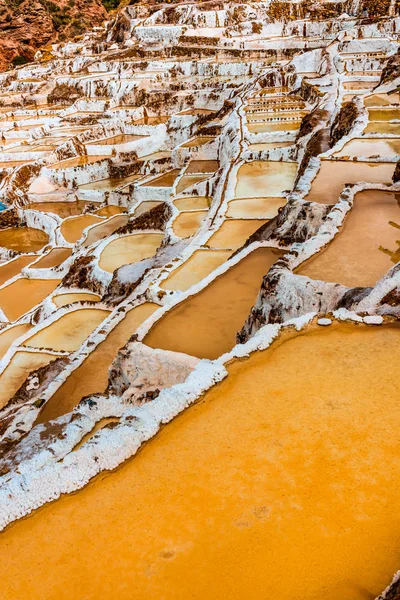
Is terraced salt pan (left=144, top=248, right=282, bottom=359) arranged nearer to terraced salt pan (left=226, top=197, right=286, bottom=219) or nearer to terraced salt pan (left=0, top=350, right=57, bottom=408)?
terraced salt pan (left=226, top=197, right=286, bottom=219)

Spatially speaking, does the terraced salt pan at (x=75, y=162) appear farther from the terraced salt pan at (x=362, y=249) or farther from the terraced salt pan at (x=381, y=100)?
the terraced salt pan at (x=362, y=249)

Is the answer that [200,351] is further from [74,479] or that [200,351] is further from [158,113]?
[158,113]

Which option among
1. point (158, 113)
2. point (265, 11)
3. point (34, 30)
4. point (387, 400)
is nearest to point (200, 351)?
point (387, 400)

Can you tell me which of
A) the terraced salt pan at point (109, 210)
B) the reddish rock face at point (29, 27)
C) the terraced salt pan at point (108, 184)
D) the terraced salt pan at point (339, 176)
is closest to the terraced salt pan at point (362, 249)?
the terraced salt pan at point (339, 176)

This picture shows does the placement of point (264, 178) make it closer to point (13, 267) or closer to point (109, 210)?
point (109, 210)

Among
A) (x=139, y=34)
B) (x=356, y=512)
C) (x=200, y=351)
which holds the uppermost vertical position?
(x=139, y=34)

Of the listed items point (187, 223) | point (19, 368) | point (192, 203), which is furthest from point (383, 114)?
point (19, 368)
